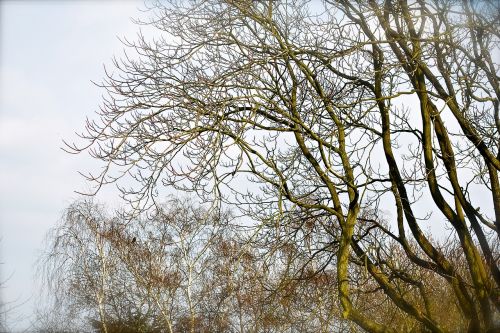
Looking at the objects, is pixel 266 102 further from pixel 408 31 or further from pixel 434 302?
pixel 434 302

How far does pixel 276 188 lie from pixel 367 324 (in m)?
1.73

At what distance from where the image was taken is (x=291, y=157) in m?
7.12

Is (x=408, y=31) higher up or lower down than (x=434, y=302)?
higher up

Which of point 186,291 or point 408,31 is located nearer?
point 408,31

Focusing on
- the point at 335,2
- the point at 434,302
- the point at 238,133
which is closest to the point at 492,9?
the point at 335,2

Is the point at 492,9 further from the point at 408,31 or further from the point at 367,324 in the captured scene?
the point at 367,324

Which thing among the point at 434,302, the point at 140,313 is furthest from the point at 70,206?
the point at 434,302

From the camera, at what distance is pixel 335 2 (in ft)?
21.4

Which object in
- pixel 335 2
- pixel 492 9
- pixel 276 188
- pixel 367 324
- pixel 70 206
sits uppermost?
pixel 70 206

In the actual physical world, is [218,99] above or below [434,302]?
above

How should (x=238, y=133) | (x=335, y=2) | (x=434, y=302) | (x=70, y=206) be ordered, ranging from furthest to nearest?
(x=70, y=206) → (x=434, y=302) → (x=335, y=2) → (x=238, y=133)

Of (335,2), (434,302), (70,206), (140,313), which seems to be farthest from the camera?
(140,313)

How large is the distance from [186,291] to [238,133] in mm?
18895

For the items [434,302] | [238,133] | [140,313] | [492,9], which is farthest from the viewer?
[140,313]
